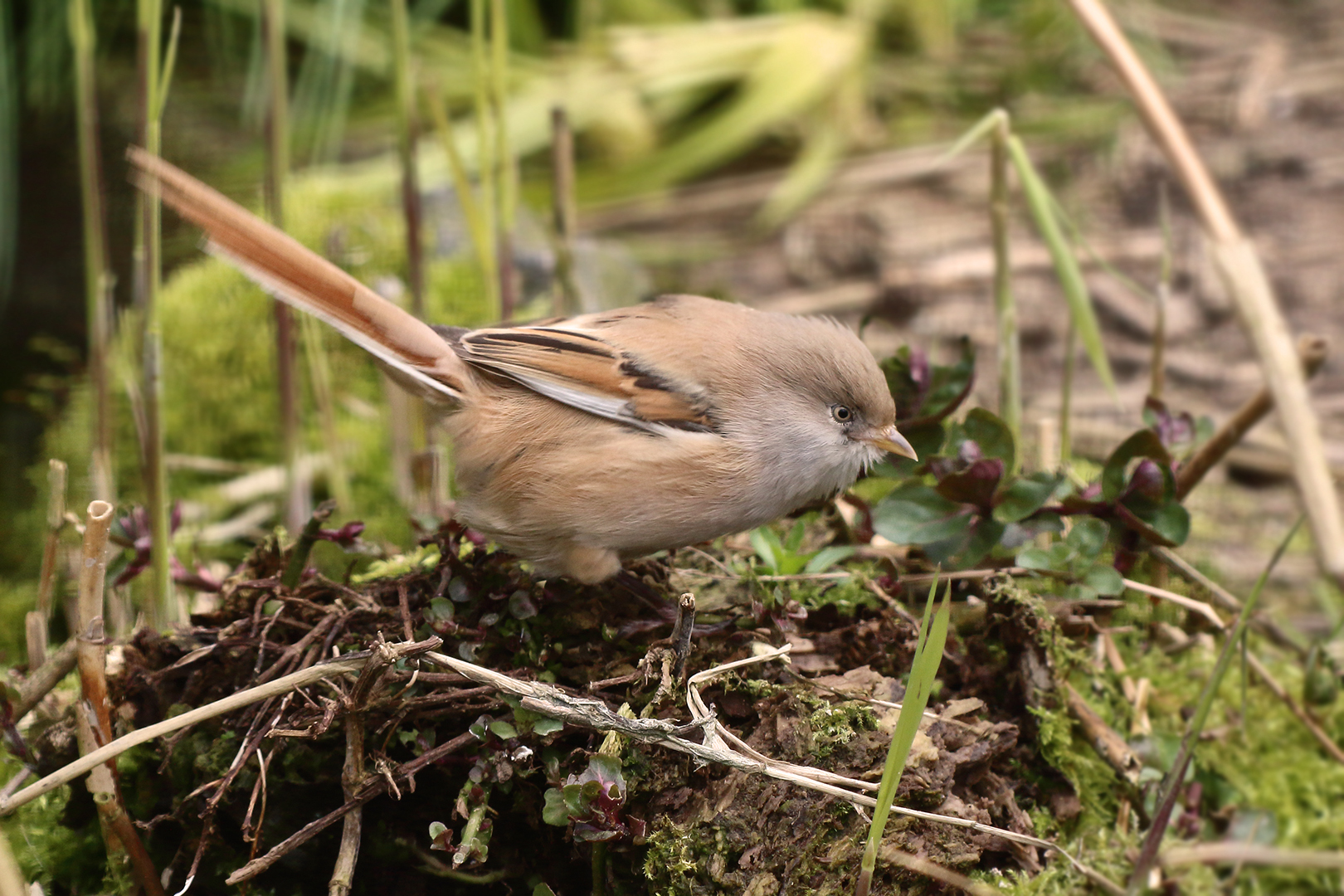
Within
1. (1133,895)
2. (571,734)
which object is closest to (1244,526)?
(1133,895)

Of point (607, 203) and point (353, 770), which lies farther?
point (607, 203)

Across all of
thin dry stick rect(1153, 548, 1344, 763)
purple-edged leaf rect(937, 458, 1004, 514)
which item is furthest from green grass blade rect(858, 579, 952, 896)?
thin dry stick rect(1153, 548, 1344, 763)

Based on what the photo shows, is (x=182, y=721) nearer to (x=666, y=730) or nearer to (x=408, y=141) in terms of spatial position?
(x=666, y=730)

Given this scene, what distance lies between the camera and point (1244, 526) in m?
3.63

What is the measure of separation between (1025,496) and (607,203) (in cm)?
398

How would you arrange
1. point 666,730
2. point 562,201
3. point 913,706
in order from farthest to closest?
1. point 562,201
2. point 666,730
3. point 913,706

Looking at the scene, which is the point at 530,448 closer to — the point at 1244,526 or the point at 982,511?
the point at 982,511

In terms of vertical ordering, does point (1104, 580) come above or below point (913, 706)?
below

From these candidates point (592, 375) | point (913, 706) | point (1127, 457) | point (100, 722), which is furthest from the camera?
point (592, 375)

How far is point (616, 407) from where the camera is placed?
2168 millimetres

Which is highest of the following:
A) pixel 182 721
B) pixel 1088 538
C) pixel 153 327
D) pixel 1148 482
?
pixel 153 327

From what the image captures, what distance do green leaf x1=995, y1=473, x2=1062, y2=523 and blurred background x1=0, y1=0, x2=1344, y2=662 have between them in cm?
49

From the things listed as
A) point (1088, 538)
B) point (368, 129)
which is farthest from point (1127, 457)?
point (368, 129)

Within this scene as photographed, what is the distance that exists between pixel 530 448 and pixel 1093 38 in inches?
47.0
